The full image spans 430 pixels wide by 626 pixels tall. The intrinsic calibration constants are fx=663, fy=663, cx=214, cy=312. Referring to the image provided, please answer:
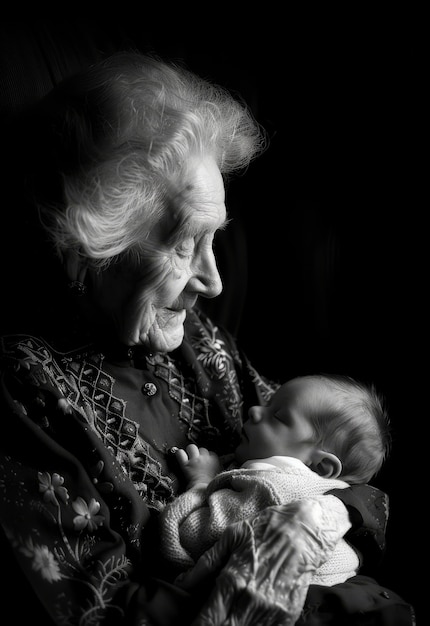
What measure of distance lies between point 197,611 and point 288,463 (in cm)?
35

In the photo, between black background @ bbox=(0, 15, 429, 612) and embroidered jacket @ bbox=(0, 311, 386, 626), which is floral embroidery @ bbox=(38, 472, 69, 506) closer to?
embroidered jacket @ bbox=(0, 311, 386, 626)

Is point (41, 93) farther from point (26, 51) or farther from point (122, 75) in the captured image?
point (122, 75)

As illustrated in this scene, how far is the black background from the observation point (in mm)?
1736

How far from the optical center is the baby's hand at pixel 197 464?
1381 millimetres

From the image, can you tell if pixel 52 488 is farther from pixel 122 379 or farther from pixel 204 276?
pixel 204 276

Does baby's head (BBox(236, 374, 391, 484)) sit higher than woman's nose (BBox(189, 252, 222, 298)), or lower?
lower

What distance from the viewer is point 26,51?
1495 millimetres

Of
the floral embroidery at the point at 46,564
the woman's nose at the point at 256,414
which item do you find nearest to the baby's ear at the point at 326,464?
the woman's nose at the point at 256,414

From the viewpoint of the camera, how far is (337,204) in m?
1.95

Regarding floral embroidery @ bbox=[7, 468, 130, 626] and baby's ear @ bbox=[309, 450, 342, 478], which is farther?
baby's ear @ bbox=[309, 450, 342, 478]

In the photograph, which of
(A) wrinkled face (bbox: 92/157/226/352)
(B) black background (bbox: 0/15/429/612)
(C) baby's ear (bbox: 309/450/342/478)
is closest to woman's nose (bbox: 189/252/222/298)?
(A) wrinkled face (bbox: 92/157/226/352)

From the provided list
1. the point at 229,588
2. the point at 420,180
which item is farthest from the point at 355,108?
the point at 229,588

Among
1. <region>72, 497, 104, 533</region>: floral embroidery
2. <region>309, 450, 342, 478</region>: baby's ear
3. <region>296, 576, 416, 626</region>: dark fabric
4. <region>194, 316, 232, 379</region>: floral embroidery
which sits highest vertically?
<region>72, 497, 104, 533</region>: floral embroidery

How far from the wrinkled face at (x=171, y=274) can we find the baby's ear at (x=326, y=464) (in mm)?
381
